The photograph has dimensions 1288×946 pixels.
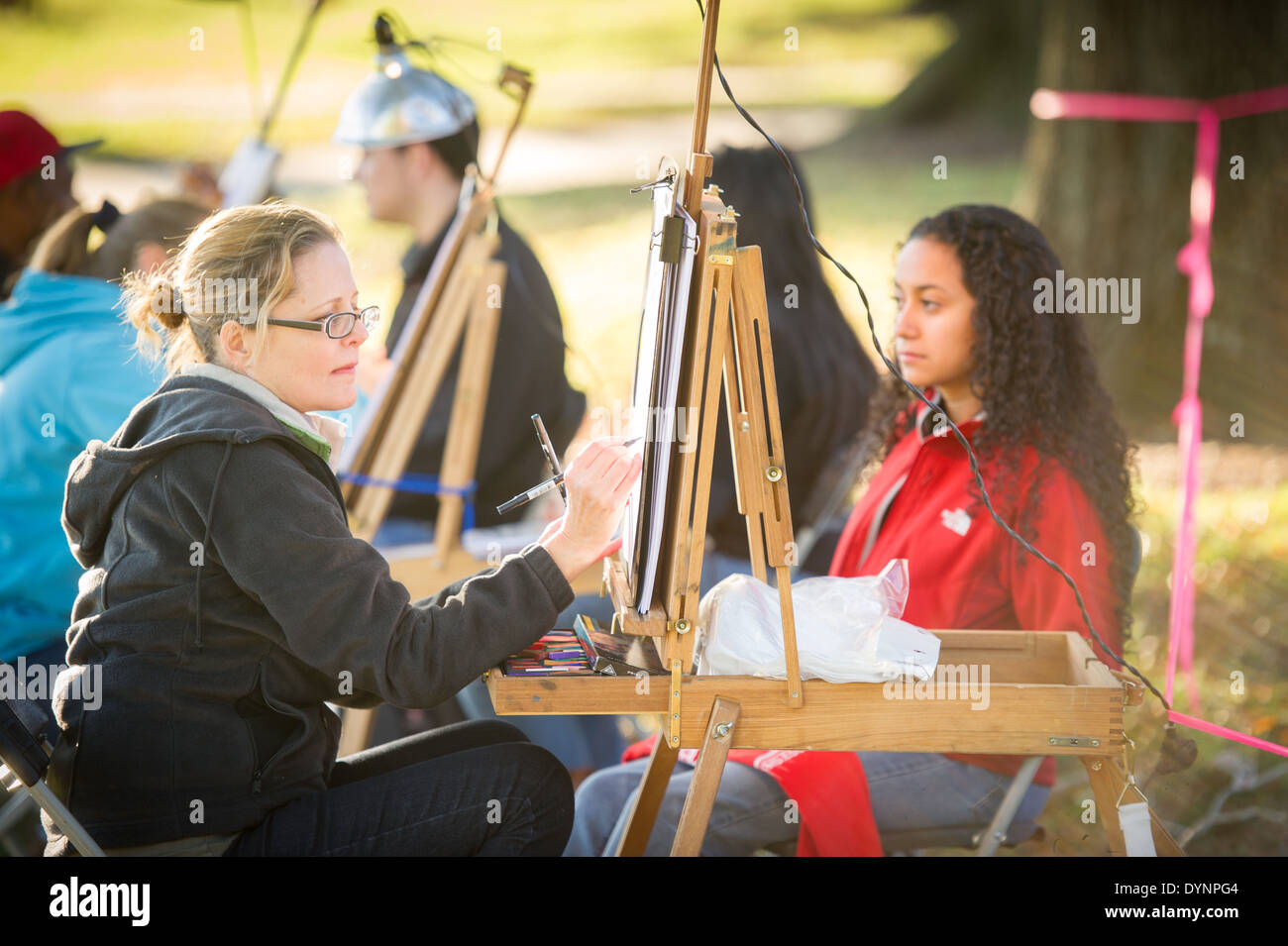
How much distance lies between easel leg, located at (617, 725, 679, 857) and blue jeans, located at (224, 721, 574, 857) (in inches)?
5.7

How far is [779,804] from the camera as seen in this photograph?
2.17m

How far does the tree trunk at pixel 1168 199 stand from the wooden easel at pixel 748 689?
150 inches

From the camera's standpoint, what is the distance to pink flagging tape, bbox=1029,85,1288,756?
3.92 m

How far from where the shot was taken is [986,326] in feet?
8.24

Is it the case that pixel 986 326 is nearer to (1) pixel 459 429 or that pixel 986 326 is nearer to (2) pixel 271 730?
(1) pixel 459 429

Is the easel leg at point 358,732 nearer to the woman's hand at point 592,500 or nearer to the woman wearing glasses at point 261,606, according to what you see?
the woman wearing glasses at point 261,606

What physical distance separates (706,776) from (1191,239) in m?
4.95

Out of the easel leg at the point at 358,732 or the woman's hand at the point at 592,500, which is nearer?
the woman's hand at the point at 592,500

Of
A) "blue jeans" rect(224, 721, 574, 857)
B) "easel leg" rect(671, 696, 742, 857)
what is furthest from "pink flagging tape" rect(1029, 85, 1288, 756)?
"blue jeans" rect(224, 721, 574, 857)

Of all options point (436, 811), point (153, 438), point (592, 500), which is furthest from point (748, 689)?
point (153, 438)

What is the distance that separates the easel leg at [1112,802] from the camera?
1855 millimetres

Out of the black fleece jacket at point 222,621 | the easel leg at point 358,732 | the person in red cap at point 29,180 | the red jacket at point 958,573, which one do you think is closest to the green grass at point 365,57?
the person in red cap at point 29,180
